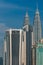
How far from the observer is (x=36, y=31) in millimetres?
12547

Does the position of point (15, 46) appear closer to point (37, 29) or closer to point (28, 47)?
point (28, 47)

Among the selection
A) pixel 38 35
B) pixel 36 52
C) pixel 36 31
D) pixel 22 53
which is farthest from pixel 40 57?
pixel 36 31

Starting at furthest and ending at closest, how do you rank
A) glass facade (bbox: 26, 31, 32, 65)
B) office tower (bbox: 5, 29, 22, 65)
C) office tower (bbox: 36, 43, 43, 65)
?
office tower (bbox: 5, 29, 22, 65) < glass facade (bbox: 26, 31, 32, 65) < office tower (bbox: 36, 43, 43, 65)

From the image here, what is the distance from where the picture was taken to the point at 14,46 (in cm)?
1103

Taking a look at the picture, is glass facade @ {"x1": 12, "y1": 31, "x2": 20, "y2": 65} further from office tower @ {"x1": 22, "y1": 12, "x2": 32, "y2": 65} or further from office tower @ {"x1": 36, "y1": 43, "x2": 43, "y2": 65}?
office tower @ {"x1": 36, "y1": 43, "x2": 43, "y2": 65}

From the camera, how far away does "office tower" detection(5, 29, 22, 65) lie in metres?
10.8

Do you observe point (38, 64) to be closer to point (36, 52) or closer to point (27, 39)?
point (36, 52)

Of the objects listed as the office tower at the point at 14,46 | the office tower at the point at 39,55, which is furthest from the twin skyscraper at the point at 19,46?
the office tower at the point at 39,55

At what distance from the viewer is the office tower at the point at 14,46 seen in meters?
10.8

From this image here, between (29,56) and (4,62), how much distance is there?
4.38 ft

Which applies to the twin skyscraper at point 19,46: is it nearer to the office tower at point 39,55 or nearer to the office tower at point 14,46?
the office tower at point 14,46

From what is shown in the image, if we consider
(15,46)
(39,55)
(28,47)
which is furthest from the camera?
(15,46)

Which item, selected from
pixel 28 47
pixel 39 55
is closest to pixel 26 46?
pixel 28 47

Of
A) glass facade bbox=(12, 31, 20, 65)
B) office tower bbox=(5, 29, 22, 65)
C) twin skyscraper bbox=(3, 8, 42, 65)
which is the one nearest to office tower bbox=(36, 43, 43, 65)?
twin skyscraper bbox=(3, 8, 42, 65)
